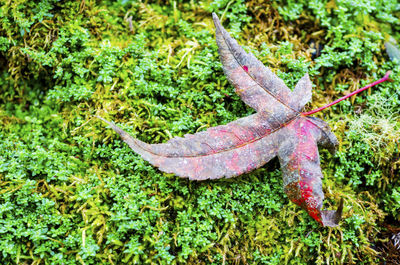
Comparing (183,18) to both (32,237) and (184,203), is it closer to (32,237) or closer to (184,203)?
(184,203)

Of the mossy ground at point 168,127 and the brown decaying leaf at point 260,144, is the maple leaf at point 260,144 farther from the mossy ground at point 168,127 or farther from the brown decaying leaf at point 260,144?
the mossy ground at point 168,127

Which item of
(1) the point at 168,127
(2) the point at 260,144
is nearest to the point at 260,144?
(2) the point at 260,144

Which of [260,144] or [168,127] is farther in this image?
[168,127]

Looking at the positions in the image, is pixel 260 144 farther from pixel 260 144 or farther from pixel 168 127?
pixel 168 127

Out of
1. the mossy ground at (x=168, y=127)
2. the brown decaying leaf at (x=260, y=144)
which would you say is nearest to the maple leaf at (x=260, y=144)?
the brown decaying leaf at (x=260, y=144)

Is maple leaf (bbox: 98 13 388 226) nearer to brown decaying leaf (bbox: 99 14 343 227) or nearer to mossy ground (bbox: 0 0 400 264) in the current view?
brown decaying leaf (bbox: 99 14 343 227)

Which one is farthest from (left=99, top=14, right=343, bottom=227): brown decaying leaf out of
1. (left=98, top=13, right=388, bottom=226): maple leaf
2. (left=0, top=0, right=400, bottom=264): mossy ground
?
(left=0, top=0, right=400, bottom=264): mossy ground
